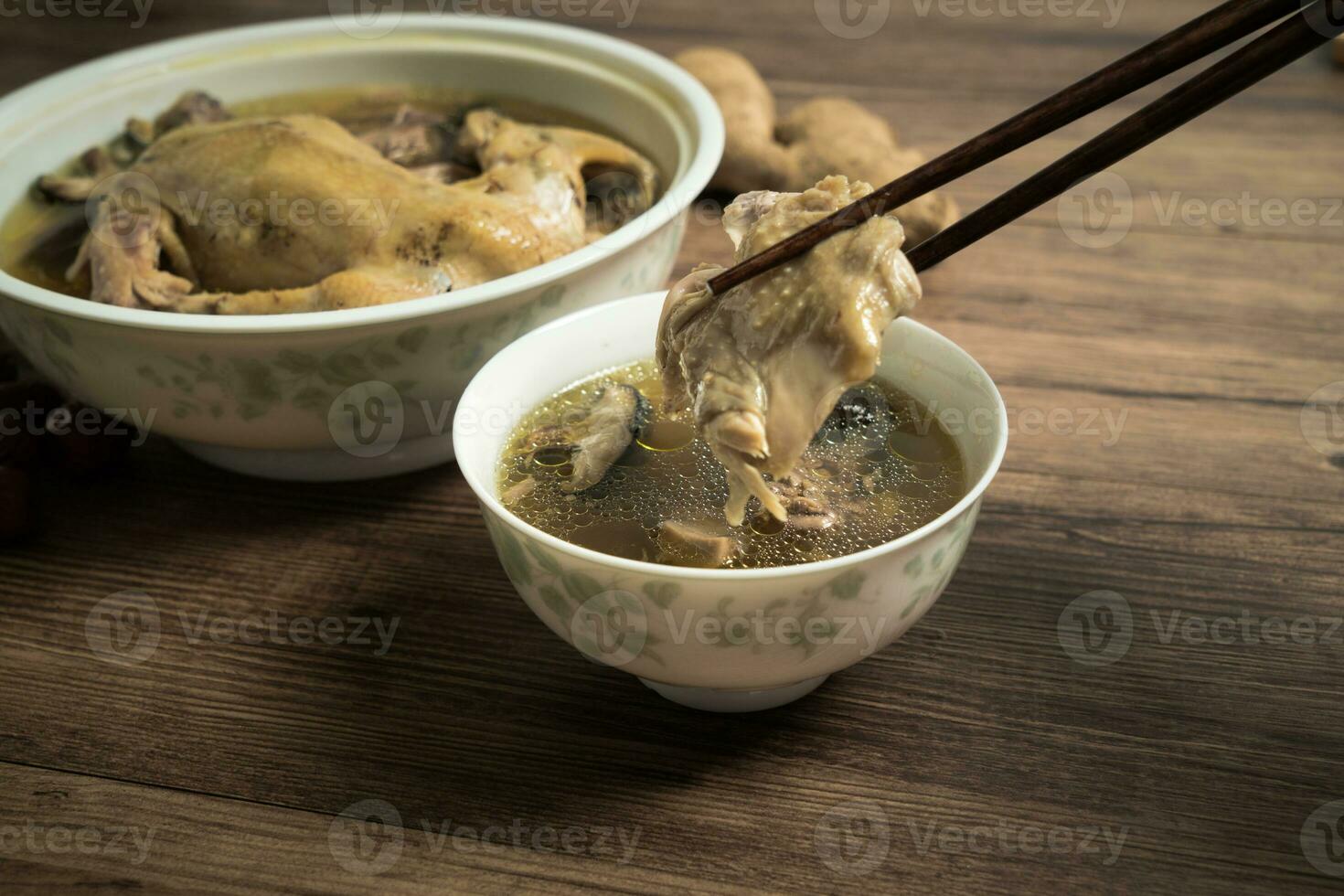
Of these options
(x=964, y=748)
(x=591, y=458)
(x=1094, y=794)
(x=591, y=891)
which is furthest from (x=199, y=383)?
(x=1094, y=794)

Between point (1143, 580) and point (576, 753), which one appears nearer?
point (576, 753)

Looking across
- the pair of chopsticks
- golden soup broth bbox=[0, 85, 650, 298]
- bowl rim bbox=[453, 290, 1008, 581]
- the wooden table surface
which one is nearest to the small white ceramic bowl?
bowl rim bbox=[453, 290, 1008, 581]

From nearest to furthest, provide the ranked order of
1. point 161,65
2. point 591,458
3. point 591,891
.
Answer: point 591,891, point 591,458, point 161,65

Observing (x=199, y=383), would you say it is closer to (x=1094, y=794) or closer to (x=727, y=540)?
(x=727, y=540)

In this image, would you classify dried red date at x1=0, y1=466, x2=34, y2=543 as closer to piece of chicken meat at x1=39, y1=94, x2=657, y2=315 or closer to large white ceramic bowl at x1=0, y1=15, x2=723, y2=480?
large white ceramic bowl at x1=0, y1=15, x2=723, y2=480

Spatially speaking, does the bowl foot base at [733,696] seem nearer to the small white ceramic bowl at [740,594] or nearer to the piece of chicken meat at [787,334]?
the small white ceramic bowl at [740,594]

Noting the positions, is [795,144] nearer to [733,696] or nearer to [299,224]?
[299,224]
